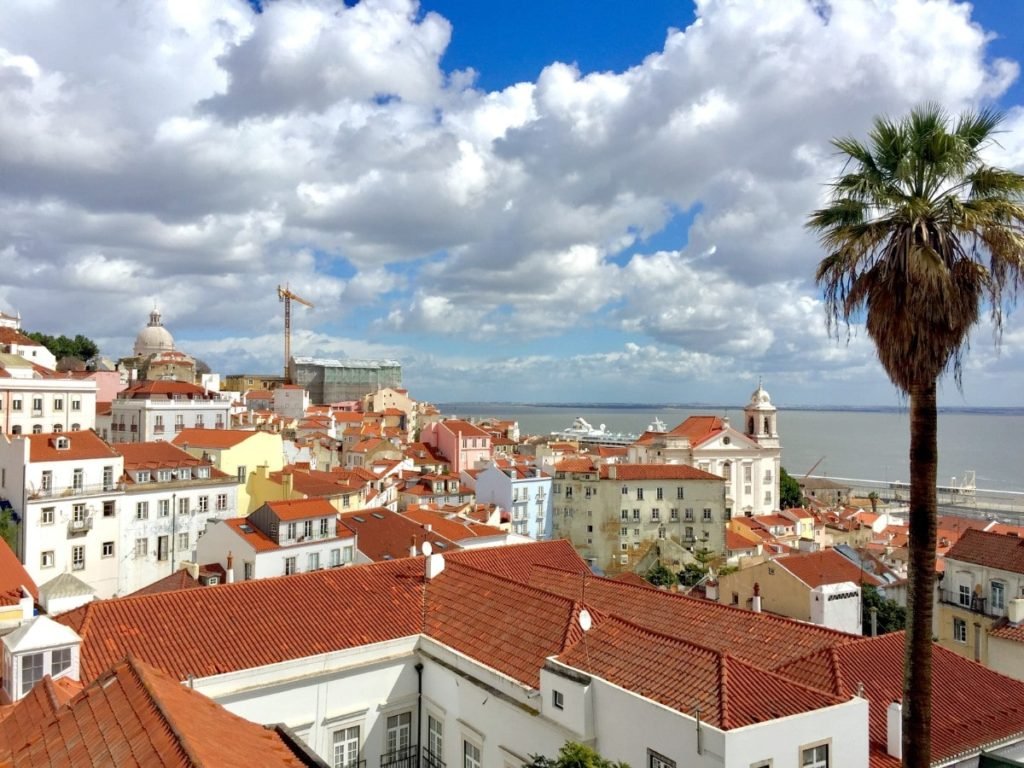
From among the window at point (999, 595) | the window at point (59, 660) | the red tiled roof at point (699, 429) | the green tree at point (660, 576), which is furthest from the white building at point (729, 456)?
the window at point (59, 660)

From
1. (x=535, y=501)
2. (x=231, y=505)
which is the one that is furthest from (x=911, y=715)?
(x=535, y=501)

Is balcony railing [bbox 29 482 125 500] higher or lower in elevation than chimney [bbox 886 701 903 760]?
higher

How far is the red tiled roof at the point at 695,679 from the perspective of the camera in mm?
11211

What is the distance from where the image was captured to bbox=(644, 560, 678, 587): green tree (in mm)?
46941

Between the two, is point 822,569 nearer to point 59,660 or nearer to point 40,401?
point 59,660

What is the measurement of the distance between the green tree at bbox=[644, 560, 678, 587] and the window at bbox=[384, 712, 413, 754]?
32022mm

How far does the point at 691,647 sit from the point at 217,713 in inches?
297

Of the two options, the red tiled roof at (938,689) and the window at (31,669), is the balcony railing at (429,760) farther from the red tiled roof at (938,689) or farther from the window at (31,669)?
the window at (31,669)

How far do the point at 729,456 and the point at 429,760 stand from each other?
7003 cm

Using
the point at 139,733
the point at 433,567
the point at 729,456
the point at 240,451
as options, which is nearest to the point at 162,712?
the point at 139,733

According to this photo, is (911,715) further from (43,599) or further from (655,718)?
(43,599)

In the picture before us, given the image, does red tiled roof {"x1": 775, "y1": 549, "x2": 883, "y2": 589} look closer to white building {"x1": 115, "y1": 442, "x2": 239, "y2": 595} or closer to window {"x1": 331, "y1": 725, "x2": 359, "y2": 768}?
window {"x1": 331, "y1": 725, "x2": 359, "y2": 768}

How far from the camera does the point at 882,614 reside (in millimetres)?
30859

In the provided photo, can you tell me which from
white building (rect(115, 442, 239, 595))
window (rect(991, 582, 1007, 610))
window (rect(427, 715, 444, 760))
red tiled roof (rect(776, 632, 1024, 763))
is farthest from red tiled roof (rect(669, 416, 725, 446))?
window (rect(427, 715, 444, 760))
